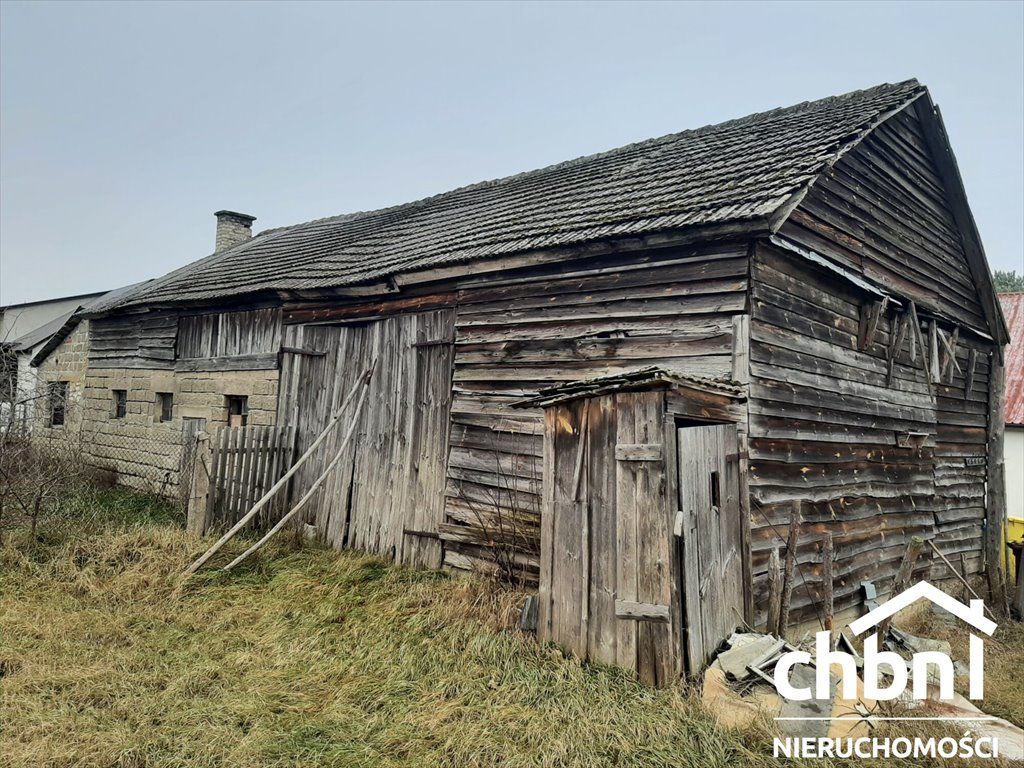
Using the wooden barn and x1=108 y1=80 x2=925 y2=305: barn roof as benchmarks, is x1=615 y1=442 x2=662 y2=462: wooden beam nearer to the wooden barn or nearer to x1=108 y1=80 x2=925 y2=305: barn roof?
the wooden barn

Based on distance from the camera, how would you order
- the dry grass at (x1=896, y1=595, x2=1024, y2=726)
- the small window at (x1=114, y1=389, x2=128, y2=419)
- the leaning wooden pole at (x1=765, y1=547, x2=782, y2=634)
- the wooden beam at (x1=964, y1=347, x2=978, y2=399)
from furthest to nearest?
the small window at (x1=114, y1=389, x2=128, y2=419) < the wooden beam at (x1=964, y1=347, x2=978, y2=399) < the leaning wooden pole at (x1=765, y1=547, x2=782, y2=634) < the dry grass at (x1=896, y1=595, x2=1024, y2=726)

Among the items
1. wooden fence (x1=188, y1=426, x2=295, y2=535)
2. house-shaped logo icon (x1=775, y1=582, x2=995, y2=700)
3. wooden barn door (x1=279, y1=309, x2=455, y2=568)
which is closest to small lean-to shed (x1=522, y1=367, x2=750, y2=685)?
house-shaped logo icon (x1=775, y1=582, x2=995, y2=700)

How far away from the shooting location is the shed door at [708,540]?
4.47 metres

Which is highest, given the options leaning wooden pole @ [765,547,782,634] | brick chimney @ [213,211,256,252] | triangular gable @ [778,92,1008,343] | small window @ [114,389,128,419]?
brick chimney @ [213,211,256,252]

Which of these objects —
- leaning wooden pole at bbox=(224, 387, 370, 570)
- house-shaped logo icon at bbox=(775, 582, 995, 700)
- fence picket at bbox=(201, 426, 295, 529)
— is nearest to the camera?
house-shaped logo icon at bbox=(775, 582, 995, 700)

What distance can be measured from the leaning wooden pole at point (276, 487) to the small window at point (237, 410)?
241 centimetres

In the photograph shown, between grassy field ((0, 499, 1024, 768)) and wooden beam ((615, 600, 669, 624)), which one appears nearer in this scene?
grassy field ((0, 499, 1024, 768))

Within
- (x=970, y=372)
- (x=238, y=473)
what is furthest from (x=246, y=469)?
(x=970, y=372)

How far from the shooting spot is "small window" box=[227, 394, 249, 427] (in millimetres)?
10312

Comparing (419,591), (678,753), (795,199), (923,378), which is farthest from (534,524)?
(923,378)

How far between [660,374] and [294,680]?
3393mm

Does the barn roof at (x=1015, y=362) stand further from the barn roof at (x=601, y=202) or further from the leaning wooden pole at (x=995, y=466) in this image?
the barn roof at (x=601, y=202)

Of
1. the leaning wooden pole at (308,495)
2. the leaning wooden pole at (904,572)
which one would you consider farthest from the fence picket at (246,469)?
the leaning wooden pole at (904,572)

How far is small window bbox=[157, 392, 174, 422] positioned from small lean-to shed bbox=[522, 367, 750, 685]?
9.20 m
